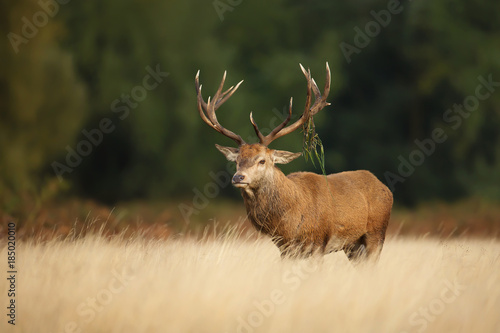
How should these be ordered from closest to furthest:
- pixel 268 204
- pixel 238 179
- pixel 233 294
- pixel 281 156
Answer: pixel 233 294
pixel 238 179
pixel 268 204
pixel 281 156

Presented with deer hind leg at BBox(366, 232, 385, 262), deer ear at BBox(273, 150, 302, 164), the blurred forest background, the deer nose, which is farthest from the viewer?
the blurred forest background

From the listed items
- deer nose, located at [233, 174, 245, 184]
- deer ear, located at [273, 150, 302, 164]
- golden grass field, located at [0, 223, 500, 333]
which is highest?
deer ear, located at [273, 150, 302, 164]

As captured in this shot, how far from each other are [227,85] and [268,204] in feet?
30.0

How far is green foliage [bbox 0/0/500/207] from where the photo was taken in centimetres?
1180

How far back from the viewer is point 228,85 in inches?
571

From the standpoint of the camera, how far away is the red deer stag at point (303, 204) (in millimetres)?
5715

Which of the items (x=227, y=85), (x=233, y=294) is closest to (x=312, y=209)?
(x=233, y=294)

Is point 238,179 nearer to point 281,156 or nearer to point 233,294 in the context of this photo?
point 281,156

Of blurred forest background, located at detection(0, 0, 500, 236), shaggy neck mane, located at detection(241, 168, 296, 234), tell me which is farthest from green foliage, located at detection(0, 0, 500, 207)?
shaggy neck mane, located at detection(241, 168, 296, 234)

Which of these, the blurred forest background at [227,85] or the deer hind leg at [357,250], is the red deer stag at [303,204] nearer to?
the deer hind leg at [357,250]

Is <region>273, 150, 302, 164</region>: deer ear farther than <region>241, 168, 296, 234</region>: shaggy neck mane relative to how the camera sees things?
Yes

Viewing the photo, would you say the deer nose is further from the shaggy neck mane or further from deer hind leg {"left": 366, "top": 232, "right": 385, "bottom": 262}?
deer hind leg {"left": 366, "top": 232, "right": 385, "bottom": 262}

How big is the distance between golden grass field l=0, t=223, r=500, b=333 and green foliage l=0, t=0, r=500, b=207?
585 cm

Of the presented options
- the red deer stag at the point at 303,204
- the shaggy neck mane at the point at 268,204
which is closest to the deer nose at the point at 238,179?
the red deer stag at the point at 303,204
